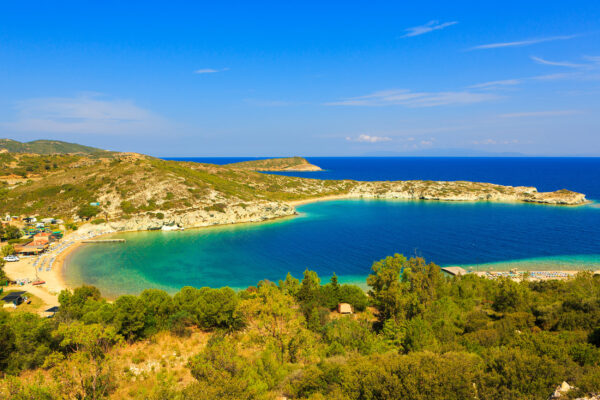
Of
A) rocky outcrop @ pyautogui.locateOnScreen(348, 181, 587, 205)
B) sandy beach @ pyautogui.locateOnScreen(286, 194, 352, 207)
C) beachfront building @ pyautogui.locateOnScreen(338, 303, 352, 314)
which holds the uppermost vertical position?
rocky outcrop @ pyautogui.locateOnScreen(348, 181, 587, 205)

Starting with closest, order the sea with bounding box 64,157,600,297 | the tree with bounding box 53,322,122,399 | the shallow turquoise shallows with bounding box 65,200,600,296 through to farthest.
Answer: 1. the tree with bounding box 53,322,122,399
2. the sea with bounding box 64,157,600,297
3. the shallow turquoise shallows with bounding box 65,200,600,296

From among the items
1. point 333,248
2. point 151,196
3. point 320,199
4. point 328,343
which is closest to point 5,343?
point 328,343

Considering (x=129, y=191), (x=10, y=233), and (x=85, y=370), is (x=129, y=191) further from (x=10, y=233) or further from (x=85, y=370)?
(x=85, y=370)

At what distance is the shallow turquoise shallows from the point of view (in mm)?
49500

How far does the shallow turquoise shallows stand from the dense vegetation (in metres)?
14.7

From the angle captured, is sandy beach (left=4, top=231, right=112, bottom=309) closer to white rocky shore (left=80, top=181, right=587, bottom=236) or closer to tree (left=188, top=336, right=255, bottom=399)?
white rocky shore (left=80, top=181, right=587, bottom=236)

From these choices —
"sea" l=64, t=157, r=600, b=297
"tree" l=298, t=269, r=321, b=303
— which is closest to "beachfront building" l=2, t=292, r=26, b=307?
"sea" l=64, t=157, r=600, b=297

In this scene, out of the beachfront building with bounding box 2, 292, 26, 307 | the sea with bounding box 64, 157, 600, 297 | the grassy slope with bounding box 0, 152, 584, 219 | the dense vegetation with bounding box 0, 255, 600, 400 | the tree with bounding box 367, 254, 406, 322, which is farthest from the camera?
the grassy slope with bounding box 0, 152, 584, 219

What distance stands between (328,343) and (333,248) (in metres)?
39.3

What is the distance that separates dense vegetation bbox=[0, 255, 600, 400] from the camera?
14.1 metres

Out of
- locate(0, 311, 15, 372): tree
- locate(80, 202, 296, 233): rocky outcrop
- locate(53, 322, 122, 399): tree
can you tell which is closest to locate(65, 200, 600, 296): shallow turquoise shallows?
locate(80, 202, 296, 233): rocky outcrop

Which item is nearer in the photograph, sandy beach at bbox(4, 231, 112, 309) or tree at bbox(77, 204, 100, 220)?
sandy beach at bbox(4, 231, 112, 309)

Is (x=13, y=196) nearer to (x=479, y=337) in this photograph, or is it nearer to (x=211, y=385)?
(x=211, y=385)

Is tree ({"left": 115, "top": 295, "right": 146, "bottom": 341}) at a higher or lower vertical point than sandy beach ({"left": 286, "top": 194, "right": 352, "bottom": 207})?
lower
